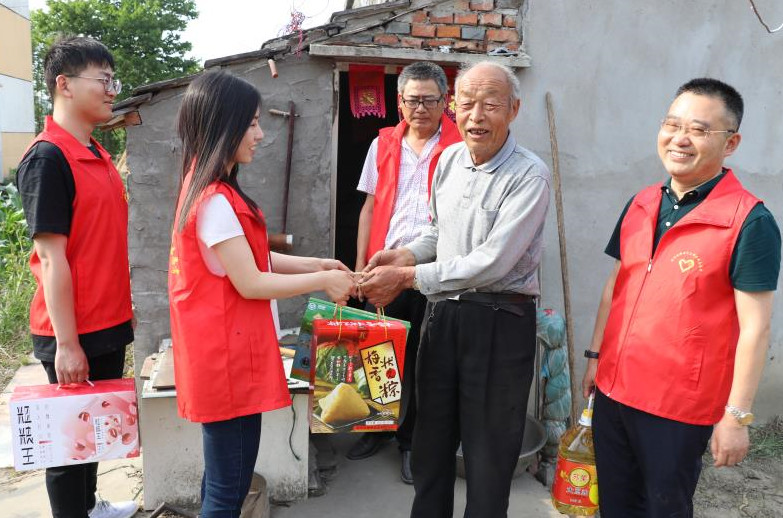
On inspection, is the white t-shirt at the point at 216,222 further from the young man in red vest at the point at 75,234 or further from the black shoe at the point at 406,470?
the black shoe at the point at 406,470

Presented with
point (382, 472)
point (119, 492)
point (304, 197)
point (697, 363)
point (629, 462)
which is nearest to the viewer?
point (697, 363)

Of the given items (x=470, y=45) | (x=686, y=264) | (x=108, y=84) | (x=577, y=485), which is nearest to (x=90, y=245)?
(x=108, y=84)

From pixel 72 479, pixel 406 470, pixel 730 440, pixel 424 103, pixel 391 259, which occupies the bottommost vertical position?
pixel 406 470

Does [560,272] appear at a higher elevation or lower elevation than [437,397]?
higher

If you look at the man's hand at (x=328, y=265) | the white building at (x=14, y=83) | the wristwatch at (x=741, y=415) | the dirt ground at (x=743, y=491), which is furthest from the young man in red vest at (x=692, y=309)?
the white building at (x=14, y=83)

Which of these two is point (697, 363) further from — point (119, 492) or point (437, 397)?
point (119, 492)

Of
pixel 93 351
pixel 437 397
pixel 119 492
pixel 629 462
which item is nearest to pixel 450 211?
pixel 437 397

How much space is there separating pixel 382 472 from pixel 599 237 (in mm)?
2317

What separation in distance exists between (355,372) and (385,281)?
1.33 ft

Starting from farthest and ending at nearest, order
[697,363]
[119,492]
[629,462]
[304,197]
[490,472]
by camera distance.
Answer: [304,197] < [119,492] < [490,472] < [629,462] < [697,363]

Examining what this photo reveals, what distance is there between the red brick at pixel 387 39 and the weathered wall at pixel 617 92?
0.92 meters

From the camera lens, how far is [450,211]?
2.44m

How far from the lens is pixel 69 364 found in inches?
92.4

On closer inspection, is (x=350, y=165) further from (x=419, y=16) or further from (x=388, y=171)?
(x=388, y=171)
